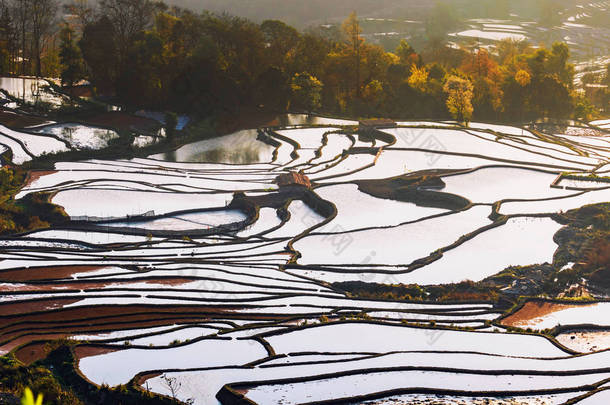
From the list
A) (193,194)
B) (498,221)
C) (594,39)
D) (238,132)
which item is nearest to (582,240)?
(498,221)

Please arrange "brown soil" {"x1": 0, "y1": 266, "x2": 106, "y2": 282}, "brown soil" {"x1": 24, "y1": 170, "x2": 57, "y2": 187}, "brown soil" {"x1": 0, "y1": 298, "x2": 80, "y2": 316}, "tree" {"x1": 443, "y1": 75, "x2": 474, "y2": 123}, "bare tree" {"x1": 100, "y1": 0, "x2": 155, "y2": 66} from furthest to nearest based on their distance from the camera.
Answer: "bare tree" {"x1": 100, "y1": 0, "x2": 155, "y2": 66}
"tree" {"x1": 443, "y1": 75, "x2": 474, "y2": 123}
"brown soil" {"x1": 24, "y1": 170, "x2": 57, "y2": 187}
"brown soil" {"x1": 0, "y1": 266, "x2": 106, "y2": 282}
"brown soil" {"x1": 0, "y1": 298, "x2": 80, "y2": 316}

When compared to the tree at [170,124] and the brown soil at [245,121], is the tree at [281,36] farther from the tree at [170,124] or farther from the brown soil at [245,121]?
the tree at [170,124]

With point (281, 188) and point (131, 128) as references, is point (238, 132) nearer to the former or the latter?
point (131, 128)

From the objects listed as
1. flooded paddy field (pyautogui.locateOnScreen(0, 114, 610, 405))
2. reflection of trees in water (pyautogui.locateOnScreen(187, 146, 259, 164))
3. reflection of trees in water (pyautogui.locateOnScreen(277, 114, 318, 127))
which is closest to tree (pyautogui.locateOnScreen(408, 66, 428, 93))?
reflection of trees in water (pyautogui.locateOnScreen(277, 114, 318, 127))

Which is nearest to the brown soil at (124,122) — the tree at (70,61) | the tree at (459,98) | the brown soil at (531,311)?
the tree at (70,61)

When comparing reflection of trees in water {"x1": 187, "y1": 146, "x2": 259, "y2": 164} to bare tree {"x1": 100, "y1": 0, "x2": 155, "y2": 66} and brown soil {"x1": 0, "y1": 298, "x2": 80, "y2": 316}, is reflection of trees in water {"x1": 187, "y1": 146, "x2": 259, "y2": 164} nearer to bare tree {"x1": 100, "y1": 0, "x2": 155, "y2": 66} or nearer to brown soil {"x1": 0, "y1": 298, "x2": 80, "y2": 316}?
bare tree {"x1": 100, "y1": 0, "x2": 155, "y2": 66}
